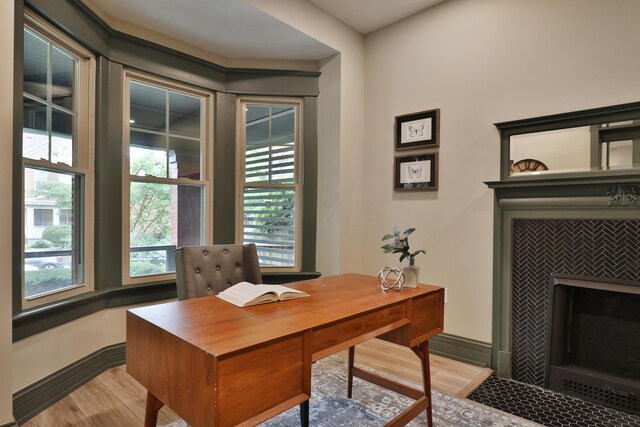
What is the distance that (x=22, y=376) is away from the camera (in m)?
2.09

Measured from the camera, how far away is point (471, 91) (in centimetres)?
301

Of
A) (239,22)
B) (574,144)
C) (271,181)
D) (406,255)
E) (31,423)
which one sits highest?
(239,22)

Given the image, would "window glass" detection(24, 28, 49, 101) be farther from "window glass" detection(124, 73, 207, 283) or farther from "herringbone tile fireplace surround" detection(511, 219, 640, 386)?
"herringbone tile fireplace surround" detection(511, 219, 640, 386)

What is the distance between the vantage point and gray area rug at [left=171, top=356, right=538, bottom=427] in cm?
209

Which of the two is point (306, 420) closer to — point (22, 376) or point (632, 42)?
point (22, 376)

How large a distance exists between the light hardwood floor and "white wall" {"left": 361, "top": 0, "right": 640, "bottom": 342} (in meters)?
0.41

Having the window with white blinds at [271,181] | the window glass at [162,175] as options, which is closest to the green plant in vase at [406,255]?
the window with white blinds at [271,181]

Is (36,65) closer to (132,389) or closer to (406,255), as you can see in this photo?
(132,389)

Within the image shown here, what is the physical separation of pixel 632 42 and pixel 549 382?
7.47 feet

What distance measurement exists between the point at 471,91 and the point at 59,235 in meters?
3.19

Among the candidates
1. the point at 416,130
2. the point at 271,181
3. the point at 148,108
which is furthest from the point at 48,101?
the point at 416,130

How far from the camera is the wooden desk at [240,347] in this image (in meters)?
1.04

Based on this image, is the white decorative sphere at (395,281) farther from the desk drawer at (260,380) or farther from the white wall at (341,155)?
the white wall at (341,155)

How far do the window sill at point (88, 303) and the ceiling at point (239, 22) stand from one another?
1.98 meters
